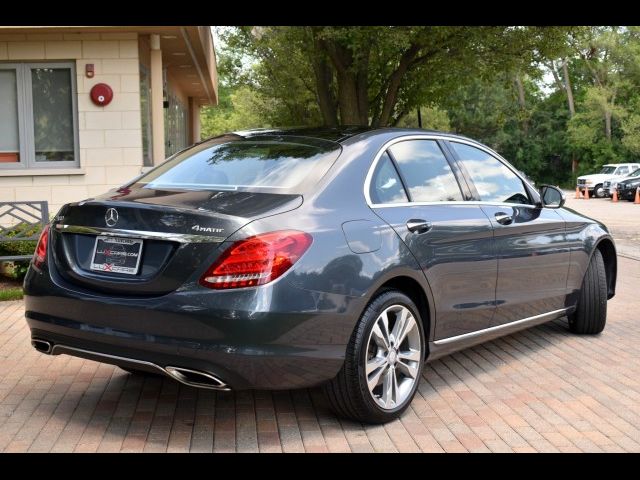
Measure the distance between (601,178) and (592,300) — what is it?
35812 millimetres

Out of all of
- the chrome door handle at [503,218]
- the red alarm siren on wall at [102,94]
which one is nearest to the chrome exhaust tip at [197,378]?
the chrome door handle at [503,218]

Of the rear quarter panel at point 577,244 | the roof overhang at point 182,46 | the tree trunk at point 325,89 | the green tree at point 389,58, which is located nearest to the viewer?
the rear quarter panel at point 577,244

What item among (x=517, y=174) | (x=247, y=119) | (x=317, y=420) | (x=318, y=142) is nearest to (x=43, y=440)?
(x=317, y=420)

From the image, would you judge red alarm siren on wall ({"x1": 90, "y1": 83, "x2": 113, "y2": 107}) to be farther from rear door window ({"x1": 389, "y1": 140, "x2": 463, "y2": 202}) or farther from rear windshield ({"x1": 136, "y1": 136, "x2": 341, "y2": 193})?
rear door window ({"x1": 389, "y1": 140, "x2": 463, "y2": 202})

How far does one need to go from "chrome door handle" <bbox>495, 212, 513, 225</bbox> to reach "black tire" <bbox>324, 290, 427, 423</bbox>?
134cm

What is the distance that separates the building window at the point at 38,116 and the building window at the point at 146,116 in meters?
1.66

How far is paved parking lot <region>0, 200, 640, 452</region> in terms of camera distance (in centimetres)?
425

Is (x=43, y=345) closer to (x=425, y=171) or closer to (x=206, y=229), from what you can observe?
(x=206, y=229)

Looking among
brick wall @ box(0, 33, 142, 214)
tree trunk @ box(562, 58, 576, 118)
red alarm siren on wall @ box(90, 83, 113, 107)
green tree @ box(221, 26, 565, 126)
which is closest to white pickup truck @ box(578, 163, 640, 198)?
tree trunk @ box(562, 58, 576, 118)

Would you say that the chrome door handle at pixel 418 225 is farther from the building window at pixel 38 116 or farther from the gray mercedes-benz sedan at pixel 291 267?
the building window at pixel 38 116

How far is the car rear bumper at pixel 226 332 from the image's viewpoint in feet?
12.7

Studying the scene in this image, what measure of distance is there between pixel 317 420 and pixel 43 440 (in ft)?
4.79

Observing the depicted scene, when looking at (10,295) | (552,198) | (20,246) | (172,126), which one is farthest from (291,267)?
(172,126)

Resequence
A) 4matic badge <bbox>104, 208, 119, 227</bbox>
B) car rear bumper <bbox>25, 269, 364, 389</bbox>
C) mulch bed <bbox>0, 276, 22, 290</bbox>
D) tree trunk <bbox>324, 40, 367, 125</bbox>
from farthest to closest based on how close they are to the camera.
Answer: tree trunk <bbox>324, 40, 367, 125</bbox> < mulch bed <bbox>0, 276, 22, 290</bbox> < 4matic badge <bbox>104, 208, 119, 227</bbox> < car rear bumper <bbox>25, 269, 364, 389</bbox>
